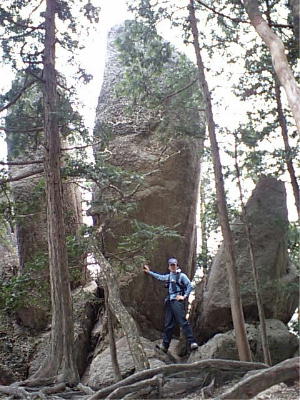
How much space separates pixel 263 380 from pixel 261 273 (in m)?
7.30

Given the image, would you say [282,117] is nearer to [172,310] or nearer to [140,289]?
[172,310]

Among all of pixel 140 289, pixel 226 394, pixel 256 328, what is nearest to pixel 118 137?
pixel 140 289

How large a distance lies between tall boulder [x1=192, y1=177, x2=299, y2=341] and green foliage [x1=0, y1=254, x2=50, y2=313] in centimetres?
438

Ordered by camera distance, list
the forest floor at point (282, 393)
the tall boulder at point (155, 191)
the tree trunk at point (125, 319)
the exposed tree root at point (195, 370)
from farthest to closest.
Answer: the tall boulder at point (155, 191), the tree trunk at point (125, 319), the exposed tree root at point (195, 370), the forest floor at point (282, 393)

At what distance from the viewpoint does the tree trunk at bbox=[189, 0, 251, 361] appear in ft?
25.0

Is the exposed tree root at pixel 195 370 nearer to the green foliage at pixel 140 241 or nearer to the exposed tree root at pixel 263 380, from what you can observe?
the exposed tree root at pixel 263 380

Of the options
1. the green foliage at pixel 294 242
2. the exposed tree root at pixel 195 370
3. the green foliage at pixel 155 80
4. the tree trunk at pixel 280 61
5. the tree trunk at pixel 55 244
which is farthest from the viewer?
the green foliage at pixel 294 242

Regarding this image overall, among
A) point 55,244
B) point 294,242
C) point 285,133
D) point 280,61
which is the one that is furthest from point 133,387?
point 294,242

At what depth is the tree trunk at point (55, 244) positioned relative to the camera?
268 inches

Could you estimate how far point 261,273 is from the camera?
10891 mm

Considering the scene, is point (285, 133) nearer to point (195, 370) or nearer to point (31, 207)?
point (31, 207)

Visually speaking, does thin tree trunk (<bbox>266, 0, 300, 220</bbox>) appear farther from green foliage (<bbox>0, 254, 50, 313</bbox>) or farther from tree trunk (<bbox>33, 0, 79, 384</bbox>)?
green foliage (<bbox>0, 254, 50, 313</bbox>)

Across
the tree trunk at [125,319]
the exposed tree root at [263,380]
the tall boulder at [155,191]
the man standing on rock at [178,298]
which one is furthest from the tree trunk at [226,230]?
the exposed tree root at [263,380]

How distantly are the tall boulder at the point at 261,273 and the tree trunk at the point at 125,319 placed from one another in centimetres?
405
